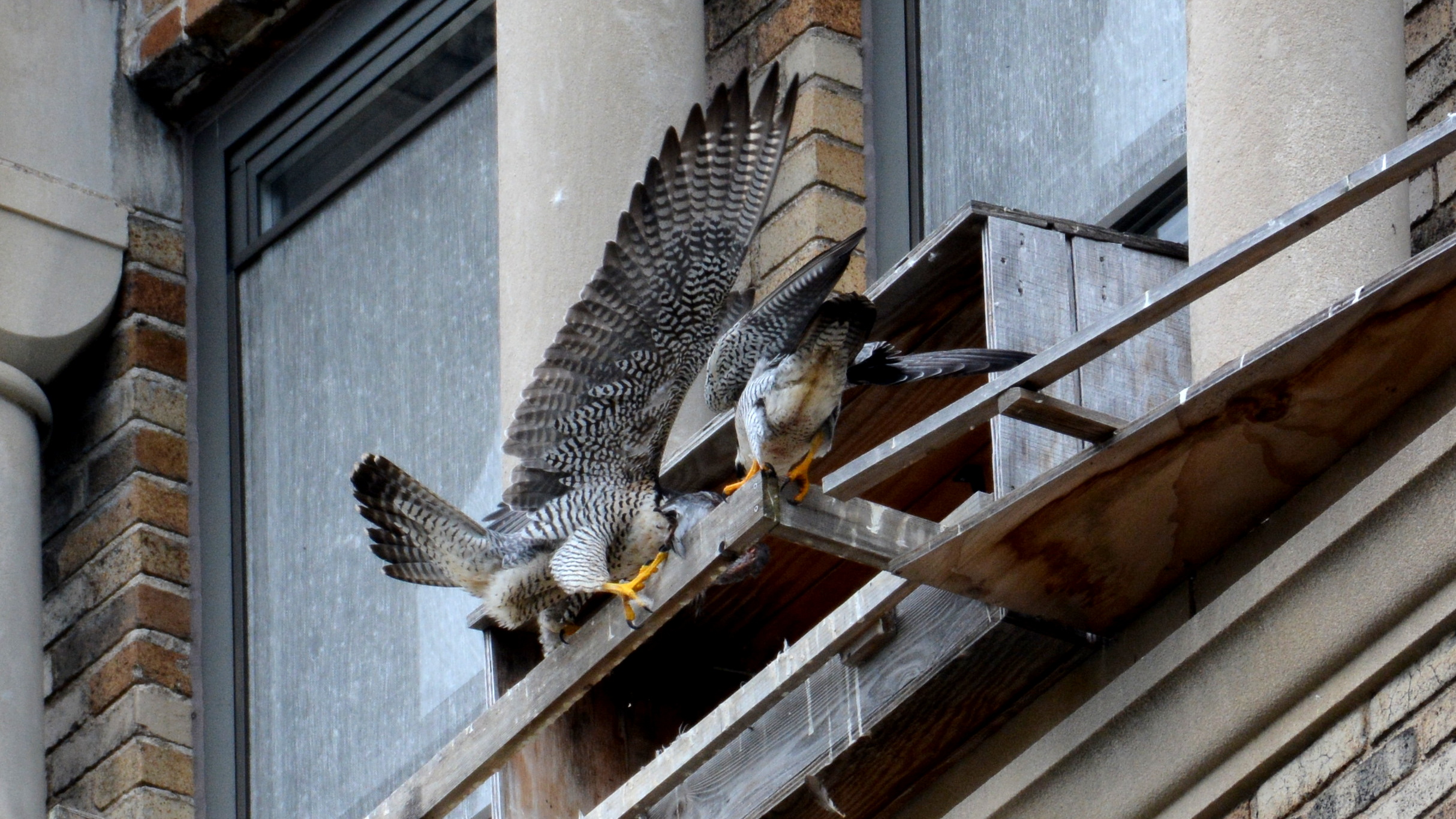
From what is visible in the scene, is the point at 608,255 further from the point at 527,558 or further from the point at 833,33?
the point at 833,33

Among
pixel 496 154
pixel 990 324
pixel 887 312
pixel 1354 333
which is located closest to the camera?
pixel 1354 333

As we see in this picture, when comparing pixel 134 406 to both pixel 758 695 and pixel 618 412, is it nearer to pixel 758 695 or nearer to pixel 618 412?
pixel 618 412

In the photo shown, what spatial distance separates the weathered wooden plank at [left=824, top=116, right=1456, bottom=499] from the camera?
13.3ft

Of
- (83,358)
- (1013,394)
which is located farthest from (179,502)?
(1013,394)

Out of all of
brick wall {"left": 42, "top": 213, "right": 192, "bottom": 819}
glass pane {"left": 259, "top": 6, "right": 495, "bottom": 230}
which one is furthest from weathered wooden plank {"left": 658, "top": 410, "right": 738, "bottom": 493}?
brick wall {"left": 42, "top": 213, "right": 192, "bottom": 819}

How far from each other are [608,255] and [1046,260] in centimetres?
80

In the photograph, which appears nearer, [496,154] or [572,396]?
[572,396]

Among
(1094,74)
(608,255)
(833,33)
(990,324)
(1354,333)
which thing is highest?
(833,33)

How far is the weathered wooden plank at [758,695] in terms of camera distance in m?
4.68

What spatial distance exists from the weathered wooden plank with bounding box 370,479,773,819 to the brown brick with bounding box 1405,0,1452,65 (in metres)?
1.44

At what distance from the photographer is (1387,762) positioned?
4.30 metres

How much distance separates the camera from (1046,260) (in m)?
4.96

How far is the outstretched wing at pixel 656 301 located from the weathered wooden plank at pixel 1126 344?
576mm

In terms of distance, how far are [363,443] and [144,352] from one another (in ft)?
2.25
